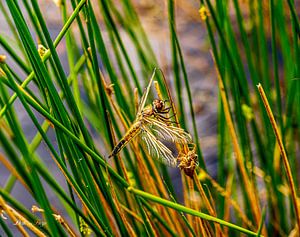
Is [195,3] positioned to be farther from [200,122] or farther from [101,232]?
[101,232]

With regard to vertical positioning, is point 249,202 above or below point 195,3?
below

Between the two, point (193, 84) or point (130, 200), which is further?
point (193, 84)

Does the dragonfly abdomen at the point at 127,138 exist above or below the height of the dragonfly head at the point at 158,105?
below

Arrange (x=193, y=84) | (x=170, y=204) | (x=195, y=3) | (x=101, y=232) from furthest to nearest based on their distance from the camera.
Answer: (x=195, y=3)
(x=193, y=84)
(x=101, y=232)
(x=170, y=204)

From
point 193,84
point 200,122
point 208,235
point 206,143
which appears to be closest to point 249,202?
point 208,235

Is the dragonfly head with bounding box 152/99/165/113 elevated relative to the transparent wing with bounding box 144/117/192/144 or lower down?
elevated

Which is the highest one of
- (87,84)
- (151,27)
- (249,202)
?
(151,27)

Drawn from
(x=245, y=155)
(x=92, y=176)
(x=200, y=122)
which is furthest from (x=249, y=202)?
(x=200, y=122)

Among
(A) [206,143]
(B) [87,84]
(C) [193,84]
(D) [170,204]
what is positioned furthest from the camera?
(C) [193,84]

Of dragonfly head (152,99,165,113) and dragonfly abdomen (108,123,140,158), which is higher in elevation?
dragonfly head (152,99,165,113)

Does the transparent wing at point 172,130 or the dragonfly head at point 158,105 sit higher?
the dragonfly head at point 158,105
